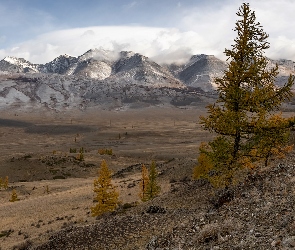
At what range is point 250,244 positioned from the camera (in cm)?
1038

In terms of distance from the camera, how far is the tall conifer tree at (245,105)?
18.1 metres

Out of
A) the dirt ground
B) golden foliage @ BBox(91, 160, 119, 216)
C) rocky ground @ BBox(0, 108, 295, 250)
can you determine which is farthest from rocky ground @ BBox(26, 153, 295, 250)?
golden foliage @ BBox(91, 160, 119, 216)

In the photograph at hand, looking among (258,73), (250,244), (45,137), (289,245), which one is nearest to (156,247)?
(250,244)

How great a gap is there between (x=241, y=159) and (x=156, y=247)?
8437 millimetres

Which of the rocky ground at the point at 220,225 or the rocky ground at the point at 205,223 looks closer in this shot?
the rocky ground at the point at 220,225

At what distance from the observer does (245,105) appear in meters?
18.5

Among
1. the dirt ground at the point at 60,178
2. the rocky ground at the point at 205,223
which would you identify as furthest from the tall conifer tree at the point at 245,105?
the dirt ground at the point at 60,178

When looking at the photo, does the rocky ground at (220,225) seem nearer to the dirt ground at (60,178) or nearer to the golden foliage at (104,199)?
the dirt ground at (60,178)

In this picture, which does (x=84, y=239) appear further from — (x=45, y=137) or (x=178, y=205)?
(x=45, y=137)

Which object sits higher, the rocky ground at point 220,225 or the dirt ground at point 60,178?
the rocky ground at point 220,225

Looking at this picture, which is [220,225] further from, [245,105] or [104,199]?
[104,199]

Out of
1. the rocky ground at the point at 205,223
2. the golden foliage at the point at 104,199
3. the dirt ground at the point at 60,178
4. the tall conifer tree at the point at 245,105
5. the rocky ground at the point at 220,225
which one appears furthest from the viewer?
the golden foliage at the point at 104,199

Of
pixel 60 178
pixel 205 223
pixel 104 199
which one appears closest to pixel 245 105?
pixel 205 223

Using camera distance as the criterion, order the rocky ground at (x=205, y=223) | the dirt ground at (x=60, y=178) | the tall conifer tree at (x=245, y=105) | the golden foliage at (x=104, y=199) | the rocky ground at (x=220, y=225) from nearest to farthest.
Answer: the rocky ground at (x=220, y=225), the rocky ground at (x=205, y=223), the tall conifer tree at (x=245, y=105), the dirt ground at (x=60, y=178), the golden foliage at (x=104, y=199)
